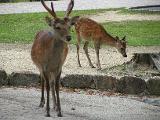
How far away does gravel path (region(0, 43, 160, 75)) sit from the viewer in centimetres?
1531

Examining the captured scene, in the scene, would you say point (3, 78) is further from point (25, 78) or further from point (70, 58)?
point (70, 58)

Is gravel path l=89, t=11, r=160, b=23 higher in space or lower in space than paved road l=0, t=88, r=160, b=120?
lower

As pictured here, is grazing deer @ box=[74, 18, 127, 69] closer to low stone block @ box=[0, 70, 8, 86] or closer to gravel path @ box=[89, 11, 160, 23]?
low stone block @ box=[0, 70, 8, 86]

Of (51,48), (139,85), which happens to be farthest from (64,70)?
(51,48)

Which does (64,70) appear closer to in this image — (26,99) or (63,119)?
(26,99)

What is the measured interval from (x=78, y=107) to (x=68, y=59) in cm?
692

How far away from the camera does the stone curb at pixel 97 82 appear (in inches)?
493

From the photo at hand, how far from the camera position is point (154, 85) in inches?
493

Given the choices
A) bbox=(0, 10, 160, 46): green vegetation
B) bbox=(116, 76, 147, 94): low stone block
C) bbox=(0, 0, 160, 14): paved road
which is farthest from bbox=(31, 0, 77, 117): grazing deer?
bbox=(0, 0, 160, 14): paved road

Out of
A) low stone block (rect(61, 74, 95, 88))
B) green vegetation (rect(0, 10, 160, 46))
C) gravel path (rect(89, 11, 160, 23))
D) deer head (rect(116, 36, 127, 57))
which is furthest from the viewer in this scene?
gravel path (rect(89, 11, 160, 23))

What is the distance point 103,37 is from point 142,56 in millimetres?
2935

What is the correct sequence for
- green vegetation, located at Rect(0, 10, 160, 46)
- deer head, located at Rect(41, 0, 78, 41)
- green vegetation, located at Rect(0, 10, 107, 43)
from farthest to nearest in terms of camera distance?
green vegetation, located at Rect(0, 10, 107, 43) → green vegetation, located at Rect(0, 10, 160, 46) → deer head, located at Rect(41, 0, 78, 41)

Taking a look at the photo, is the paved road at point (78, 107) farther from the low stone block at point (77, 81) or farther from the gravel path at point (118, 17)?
the gravel path at point (118, 17)

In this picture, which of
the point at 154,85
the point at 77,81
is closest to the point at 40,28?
the point at 77,81
